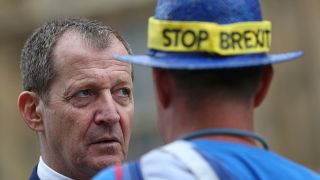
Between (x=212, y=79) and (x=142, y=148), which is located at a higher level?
(x=212, y=79)

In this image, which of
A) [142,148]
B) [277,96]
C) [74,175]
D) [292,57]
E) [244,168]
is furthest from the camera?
[142,148]

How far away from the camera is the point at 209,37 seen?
3652 millimetres

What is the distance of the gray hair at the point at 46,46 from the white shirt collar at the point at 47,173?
0.33m

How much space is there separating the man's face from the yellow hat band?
179cm

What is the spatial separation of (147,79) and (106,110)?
9.26m

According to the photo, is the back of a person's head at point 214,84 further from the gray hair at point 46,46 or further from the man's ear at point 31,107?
the man's ear at point 31,107

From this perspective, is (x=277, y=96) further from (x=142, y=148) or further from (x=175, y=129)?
(x=175, y=129)

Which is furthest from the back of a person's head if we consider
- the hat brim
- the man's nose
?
the man's nose

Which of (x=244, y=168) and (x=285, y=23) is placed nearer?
(x=244, y=168)

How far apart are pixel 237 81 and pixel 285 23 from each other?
10.0m

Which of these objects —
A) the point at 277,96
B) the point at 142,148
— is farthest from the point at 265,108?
the point at 142,148

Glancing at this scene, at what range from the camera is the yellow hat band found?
3658 millimetres

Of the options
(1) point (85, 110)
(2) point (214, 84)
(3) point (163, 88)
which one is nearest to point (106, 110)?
(1) point (85, 110)

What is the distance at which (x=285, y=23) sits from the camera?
13.6 m
